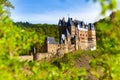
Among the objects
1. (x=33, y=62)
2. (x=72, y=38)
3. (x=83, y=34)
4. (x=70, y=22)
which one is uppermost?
(x=70, y=22)

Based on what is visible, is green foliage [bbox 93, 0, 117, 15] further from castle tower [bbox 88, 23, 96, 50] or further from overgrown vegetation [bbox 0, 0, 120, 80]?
castle tower [bbox 88, 23, 96, 50]

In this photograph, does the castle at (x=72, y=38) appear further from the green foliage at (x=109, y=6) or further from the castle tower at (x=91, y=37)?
the green foliage at (x=109, y=6)

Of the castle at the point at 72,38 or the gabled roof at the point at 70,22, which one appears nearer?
the castle at the point at 72,38

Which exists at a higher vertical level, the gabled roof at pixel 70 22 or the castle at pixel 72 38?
the gabled roof at pixel 70 22

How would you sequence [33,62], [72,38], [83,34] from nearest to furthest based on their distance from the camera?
[33,62] → [72,38] → [83,34]

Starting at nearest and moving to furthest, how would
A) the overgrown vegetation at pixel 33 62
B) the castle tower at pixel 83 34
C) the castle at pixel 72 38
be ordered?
the overgrown vegetation at pixel 33 62 → the castle at pixel 72 38 → the castle tower at pixel 83 34

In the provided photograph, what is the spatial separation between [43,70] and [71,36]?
96.9 m

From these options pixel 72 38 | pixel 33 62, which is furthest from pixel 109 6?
pixel 72 38

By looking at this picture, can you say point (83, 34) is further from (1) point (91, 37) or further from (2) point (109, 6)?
(2) point (109, 6)

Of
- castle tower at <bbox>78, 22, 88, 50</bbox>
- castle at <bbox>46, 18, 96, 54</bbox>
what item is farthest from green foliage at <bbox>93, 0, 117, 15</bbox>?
castle tower at <bbox>78, 22, 88, 50</bbox>

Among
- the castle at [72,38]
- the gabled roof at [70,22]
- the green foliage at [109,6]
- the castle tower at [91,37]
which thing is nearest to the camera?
the green foliage at [109,6]

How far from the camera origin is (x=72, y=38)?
108188 millimetres

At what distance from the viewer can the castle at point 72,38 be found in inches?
3994

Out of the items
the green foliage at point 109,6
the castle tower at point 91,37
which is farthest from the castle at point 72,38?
the green foliage at point 109,6
